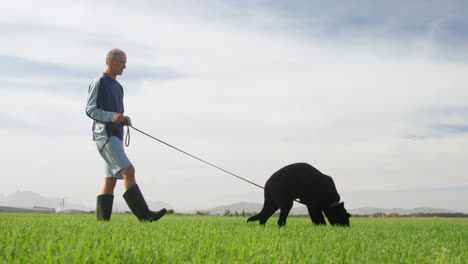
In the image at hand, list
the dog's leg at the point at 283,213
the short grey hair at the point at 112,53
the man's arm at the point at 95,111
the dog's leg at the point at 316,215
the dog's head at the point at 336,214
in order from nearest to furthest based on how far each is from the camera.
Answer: the dog's leg at the point at 283,213 < the man's arm at the point at 95,111 < the dog's leg at the point at 316,215 < the dog's head at the point at 336,214 < the short grey hair at the point at 112,53

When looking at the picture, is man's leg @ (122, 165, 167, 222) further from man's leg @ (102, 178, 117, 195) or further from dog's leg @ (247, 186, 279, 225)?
dog's leg @ (247, 186, 279, 225)

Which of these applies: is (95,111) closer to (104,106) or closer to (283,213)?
(104,106)

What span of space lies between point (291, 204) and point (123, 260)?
3.34 metres

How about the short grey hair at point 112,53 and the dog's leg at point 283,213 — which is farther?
the short grey hair at point 112,53

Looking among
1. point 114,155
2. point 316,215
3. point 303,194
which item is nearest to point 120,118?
point 114,155

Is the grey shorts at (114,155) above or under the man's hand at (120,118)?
under

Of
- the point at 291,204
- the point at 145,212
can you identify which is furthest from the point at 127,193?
the point at 291,204

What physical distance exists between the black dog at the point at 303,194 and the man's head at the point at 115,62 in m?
2.96

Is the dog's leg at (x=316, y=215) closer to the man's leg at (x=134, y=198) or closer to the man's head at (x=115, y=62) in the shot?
the man's leg at (x=134, y=198)

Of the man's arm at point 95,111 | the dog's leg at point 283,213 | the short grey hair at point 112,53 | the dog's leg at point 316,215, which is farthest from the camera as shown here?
the short grey hair at point 112,53

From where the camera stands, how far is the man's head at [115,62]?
5.85 meters

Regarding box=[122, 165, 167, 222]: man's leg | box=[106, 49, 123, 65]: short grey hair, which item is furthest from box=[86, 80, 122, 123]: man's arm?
box=[122, 165, 167, 222]: man's leg

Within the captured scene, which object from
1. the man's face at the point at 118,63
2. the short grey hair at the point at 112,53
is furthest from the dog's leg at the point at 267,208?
the short grey hair at the point at 112,53

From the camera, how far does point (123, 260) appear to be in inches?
94.7
